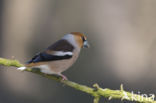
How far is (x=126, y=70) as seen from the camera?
5.39m

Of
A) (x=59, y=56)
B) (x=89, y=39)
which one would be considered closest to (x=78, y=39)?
(x=59, y=56)

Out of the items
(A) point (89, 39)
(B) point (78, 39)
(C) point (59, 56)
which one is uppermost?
(A) point (89, 39)

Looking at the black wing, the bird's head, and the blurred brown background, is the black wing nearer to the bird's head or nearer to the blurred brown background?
the bird's head

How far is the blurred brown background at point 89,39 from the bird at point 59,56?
2.34 m

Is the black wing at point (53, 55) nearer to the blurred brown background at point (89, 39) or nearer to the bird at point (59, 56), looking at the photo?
the bird at point (59, 56)

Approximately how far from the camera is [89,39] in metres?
5.29

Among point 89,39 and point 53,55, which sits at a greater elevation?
point 89,39

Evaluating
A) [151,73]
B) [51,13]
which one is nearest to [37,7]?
[51,13]

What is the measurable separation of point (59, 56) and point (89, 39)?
2.61 metres

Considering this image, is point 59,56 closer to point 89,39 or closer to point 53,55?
point 53,55

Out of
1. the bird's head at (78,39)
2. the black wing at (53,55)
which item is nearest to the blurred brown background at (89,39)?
the bird's head at (78,39)

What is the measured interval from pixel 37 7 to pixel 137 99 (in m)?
3.93

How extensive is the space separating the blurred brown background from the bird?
2.34 meters

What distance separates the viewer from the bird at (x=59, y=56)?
2538mm
